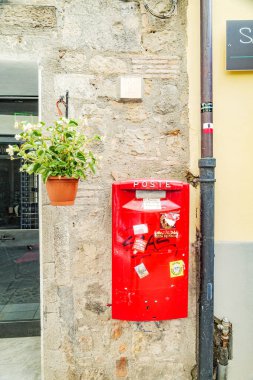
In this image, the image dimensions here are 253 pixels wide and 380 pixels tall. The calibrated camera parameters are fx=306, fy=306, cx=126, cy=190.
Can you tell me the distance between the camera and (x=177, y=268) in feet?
7.51

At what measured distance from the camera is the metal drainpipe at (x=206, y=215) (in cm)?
246

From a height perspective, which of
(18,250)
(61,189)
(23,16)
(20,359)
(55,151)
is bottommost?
(20,359)

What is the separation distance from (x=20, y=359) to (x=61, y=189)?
2004mm

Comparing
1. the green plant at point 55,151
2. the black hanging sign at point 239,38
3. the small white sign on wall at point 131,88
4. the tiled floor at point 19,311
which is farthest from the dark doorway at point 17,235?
the black hanging sign at point 239,38

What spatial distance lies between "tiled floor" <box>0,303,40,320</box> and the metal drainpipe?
1911 millimetres

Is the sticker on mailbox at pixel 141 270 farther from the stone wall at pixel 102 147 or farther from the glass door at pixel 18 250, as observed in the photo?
the glass door at pixel 18 250

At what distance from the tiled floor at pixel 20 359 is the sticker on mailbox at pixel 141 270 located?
1445mm

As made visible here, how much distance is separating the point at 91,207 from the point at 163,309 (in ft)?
3.17

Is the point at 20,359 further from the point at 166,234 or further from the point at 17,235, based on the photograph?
the point at 166,234

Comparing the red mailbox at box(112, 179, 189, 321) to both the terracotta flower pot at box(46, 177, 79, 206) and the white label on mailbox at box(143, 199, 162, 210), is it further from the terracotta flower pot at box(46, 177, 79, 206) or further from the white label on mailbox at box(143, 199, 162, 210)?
the terracotta flower pot at box(46, 177, 79, 206)

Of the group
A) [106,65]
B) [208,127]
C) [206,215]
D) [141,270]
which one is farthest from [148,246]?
[106,65]

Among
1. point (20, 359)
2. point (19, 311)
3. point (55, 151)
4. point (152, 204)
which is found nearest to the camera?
point (55, 151)

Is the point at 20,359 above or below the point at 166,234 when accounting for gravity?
below

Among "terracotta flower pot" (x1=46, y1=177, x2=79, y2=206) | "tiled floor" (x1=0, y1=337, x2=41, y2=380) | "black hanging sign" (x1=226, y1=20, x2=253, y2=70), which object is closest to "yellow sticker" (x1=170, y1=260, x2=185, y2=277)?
"terracotta flower pot" (x1=46, y1=177, x2=79, y2=206)
